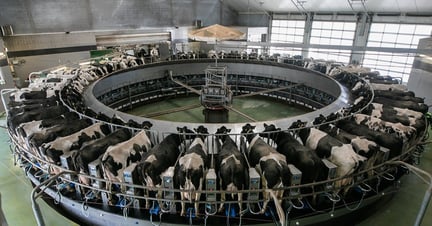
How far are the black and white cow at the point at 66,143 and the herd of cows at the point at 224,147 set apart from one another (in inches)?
0.6

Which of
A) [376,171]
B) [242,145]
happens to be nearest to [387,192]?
[376,171]

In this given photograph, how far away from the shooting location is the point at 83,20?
13359 mm

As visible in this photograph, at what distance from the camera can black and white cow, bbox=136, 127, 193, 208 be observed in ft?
11.8

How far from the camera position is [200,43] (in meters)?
16.0

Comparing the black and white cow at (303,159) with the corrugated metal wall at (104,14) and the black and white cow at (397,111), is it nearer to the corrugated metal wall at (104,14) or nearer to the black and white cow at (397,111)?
the black and white cow at (397,111)

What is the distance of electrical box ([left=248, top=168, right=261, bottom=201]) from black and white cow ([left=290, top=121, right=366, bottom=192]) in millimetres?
1203

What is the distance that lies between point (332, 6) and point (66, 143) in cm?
1470

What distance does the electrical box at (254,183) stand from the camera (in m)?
3.45

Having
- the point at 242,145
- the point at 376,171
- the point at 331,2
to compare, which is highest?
the point at 331,2

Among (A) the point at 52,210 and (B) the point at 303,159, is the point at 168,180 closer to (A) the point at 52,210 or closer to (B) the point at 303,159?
(B) the point at 303,159

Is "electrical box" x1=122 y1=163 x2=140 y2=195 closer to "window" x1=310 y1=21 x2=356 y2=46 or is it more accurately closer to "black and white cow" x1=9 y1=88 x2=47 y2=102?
"black and white cow" x1=9 y1=88 x2=47 y2=102

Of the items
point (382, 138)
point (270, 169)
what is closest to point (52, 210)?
point (270, 169)

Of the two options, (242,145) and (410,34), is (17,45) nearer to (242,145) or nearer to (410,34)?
(242,145)

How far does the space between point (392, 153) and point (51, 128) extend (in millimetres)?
5740
